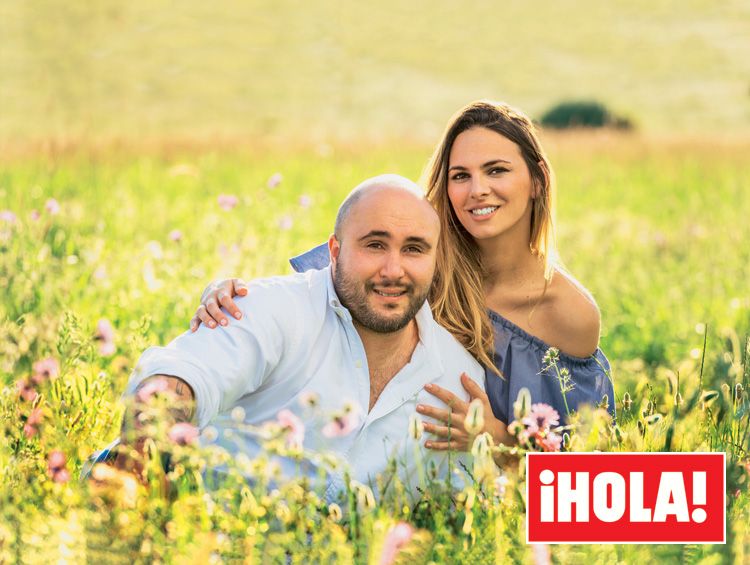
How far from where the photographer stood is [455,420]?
147 inches

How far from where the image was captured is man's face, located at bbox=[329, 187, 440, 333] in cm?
367

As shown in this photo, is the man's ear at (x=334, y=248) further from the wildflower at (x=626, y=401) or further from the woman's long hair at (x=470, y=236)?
the wildflower at (x=626, y=401)

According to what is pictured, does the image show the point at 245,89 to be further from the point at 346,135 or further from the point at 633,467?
the point at 633,467

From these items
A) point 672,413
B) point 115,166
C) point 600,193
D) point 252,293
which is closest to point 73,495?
point 252,293

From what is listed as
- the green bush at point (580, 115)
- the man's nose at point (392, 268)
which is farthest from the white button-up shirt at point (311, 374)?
the green bush at point (580, 115)

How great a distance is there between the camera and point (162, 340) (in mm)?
5336

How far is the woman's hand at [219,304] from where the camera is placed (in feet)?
11.8

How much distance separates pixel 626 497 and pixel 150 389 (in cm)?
144

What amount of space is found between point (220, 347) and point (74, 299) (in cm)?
257

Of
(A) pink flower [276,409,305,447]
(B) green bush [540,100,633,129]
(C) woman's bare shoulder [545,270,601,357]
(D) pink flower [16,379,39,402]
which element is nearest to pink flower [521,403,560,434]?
(C) woman's bare shoulder [545,270,601,357]

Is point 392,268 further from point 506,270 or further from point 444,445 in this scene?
point 506,270

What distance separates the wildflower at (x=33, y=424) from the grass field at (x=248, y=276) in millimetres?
19

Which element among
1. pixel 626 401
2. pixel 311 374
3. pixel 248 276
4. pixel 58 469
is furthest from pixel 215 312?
pixel 248 276

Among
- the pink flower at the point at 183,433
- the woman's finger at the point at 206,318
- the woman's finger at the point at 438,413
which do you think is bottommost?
the pink flower at the point at 183,433
